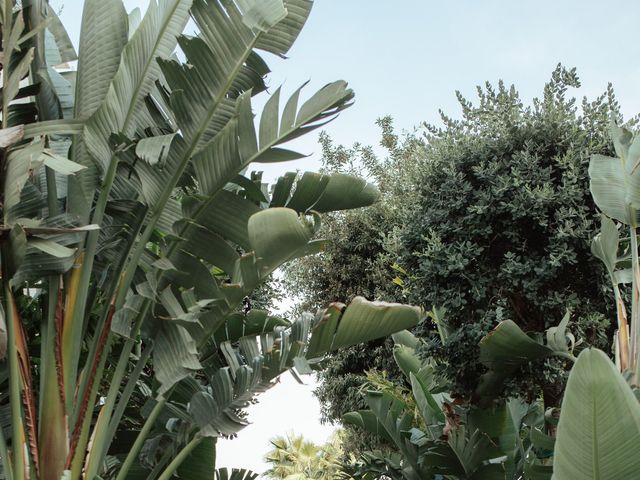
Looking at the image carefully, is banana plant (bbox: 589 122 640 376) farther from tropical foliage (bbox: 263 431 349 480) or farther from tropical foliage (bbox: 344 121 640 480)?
tropical foliage (bbox: 263 431 349 480)

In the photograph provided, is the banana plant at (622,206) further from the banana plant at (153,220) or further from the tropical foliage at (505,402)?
the banana plant at (153,220)

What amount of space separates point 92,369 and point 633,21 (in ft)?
21.9

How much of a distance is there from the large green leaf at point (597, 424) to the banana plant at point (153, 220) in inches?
65.3

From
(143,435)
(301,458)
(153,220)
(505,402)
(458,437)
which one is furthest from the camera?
(301,458)

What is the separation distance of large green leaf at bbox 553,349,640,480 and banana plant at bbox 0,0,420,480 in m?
1.66

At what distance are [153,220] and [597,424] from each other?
2971mm

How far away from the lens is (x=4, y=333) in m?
3.70

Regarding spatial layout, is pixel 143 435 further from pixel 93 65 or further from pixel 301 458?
pixel 301 458

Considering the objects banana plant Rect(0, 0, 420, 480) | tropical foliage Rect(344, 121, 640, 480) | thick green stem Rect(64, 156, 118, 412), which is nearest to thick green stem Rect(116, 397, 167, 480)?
banana plant Rect(0, 0, 420, 480)

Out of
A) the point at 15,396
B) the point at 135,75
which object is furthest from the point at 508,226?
the point at 15,396

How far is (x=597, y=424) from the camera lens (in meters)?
2.15

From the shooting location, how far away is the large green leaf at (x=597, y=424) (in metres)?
2.10

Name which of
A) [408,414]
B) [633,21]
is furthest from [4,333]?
[633,21]

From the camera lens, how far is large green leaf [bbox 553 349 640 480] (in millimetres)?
2102
